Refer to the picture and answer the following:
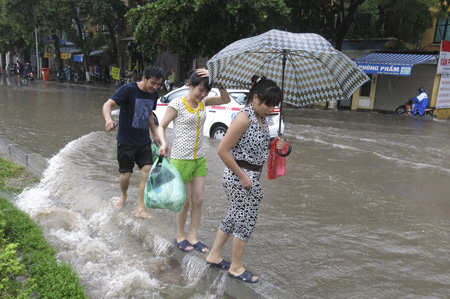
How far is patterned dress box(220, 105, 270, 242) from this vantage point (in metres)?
2.95

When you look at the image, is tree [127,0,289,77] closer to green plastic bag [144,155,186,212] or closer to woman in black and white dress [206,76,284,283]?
green plastic bag [144,155,186,212]

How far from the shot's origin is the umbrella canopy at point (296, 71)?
3.38 metres

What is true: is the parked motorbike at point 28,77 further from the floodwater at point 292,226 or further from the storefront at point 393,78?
the storefront at point 393,78

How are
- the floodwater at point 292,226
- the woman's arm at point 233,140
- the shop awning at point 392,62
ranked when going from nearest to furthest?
the woman's arm at point 233,140 < the floodwater at point 292,226 < the shop awning at point 392,62

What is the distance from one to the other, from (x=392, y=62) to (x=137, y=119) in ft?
51.8

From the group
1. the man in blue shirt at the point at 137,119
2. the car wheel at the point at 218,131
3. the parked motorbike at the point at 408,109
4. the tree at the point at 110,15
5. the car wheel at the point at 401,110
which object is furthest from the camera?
the tree at the point at 110,15

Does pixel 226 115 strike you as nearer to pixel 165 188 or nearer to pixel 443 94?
pixel 165 188

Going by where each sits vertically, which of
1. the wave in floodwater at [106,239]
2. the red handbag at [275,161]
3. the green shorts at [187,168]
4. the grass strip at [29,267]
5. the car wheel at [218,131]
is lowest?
the wave in floodwater at [106,239]

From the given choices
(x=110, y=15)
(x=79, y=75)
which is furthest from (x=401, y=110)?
(x=79, y=75)

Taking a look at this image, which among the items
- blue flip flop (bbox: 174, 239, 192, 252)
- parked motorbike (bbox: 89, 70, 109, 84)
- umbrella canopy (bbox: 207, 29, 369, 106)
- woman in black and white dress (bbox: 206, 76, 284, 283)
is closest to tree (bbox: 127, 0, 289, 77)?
umbrella canopy (bbox: 207, 29, 369, 106)

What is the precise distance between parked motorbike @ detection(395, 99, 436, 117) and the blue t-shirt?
16.0 meters

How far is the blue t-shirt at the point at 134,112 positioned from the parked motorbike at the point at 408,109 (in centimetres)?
1604

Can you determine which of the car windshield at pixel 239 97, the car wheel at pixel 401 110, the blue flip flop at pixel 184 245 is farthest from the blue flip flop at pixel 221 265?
the car wheel at pixel 401 110

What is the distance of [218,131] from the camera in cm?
957
